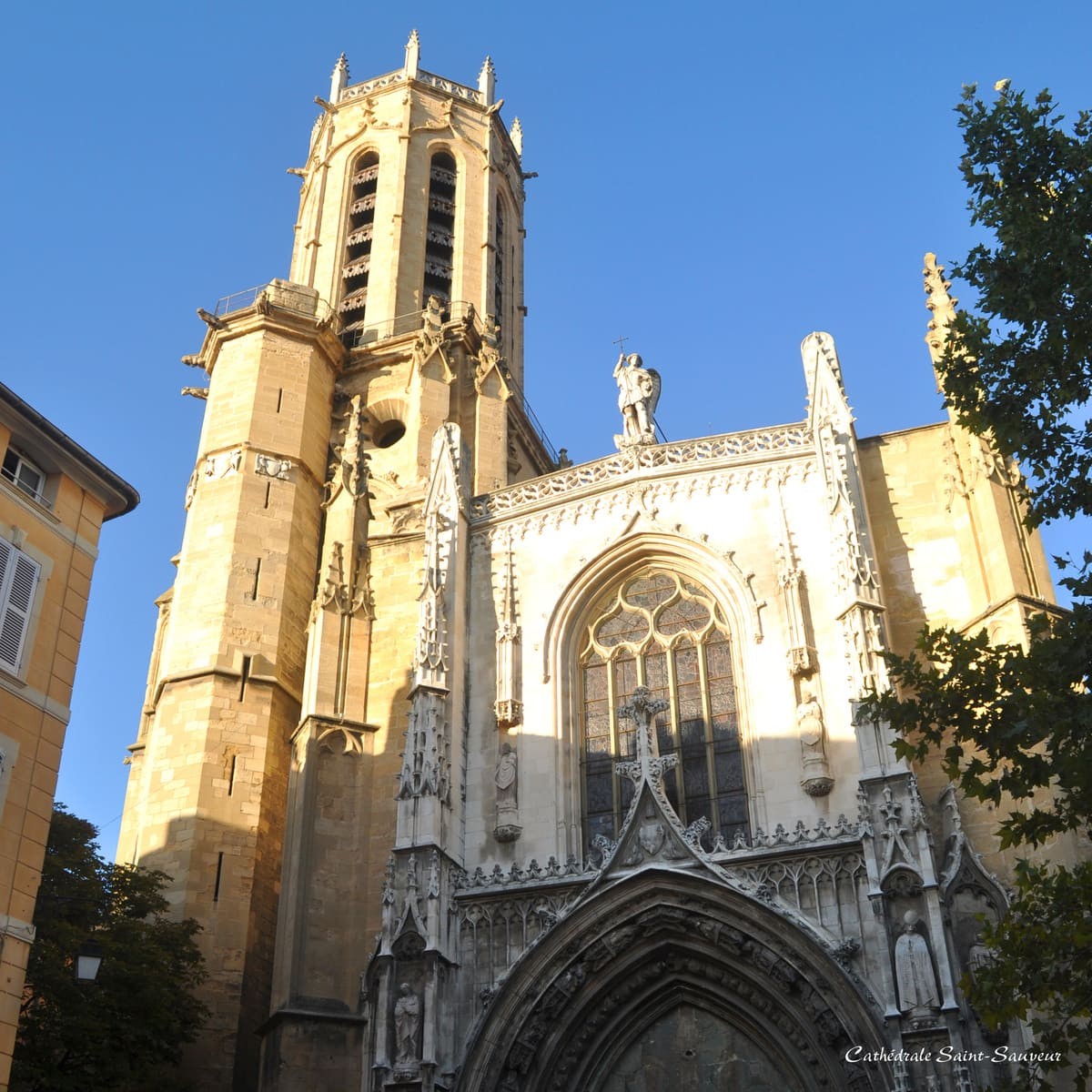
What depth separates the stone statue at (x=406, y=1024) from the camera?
16.1 metres

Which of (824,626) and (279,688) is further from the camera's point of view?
(279,688)

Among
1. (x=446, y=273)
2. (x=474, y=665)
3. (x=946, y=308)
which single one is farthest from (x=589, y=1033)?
(x=446, y=273)

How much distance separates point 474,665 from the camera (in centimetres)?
2017

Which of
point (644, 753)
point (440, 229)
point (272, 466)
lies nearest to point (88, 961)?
point (644, 753)

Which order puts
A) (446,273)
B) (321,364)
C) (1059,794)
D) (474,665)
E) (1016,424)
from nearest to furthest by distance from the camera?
1. (1016,424)
2. (1059,794)
3. (474,665)
4. (321,364)
5. (446,273)

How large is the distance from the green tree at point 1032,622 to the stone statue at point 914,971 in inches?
101

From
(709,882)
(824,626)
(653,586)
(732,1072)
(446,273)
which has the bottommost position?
(732,1072)

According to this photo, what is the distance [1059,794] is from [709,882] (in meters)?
Answer: 4.24

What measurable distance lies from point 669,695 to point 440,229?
62.4 ft

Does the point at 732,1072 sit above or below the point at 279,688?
below

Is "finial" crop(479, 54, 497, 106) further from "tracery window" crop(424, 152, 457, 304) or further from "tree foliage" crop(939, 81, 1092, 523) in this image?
"tree foliage" crop(939, 81, 1092, 523)

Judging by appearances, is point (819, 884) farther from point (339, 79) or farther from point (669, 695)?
point (339, 79)

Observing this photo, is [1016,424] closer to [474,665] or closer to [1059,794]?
[1059,794]

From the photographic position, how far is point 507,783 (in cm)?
1869
